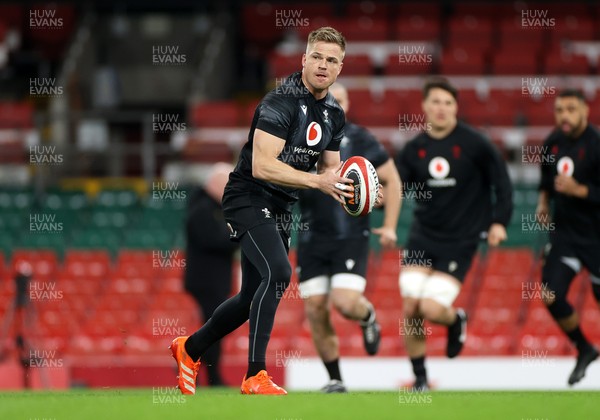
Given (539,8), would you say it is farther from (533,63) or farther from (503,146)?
(503,146)

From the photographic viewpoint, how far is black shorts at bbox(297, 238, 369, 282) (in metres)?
9.27

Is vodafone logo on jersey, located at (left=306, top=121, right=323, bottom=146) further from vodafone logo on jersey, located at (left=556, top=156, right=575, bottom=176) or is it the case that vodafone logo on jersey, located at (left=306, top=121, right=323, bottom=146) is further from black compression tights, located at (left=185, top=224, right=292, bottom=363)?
vodafone logo on jersey, located at (left=556, top=156, right=575, bottom=176)

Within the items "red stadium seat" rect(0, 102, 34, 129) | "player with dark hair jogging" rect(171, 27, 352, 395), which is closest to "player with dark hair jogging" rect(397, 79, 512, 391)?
"player with dark hair jogging" rect(171, 27, 352, 395)

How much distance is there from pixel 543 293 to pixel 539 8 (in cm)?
1541

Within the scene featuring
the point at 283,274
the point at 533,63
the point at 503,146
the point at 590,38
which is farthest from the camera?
the point at 590,38

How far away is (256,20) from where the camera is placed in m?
25.1

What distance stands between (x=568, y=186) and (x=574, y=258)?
70cm

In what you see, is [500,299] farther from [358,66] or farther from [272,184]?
[272,184]

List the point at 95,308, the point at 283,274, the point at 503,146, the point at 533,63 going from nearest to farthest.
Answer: the point at 283,274
the point at 95,308
the point at 503,146
the point at 533,63

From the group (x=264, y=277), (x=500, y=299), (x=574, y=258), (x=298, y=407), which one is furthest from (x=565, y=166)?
(x=500, y=299)

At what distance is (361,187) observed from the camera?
275 inches

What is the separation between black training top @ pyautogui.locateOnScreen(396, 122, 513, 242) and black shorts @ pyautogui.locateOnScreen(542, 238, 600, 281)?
0.70m

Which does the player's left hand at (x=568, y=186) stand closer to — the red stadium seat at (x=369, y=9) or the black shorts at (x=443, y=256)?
the black shorts at (x=443, y=256)

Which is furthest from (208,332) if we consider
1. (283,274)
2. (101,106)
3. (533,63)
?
(101,106)
